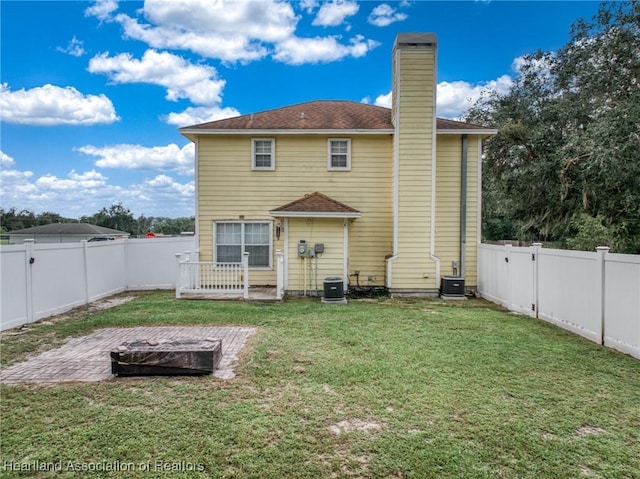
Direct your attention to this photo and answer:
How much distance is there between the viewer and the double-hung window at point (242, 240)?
11258mm

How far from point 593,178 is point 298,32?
11.9m

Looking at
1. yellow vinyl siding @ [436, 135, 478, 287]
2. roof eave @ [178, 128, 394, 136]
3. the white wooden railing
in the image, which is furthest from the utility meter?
yellow vinyl siding @ [436, 135, 478, 287]

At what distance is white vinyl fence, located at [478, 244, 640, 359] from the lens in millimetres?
5062

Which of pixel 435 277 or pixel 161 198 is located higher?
pixel 161 198

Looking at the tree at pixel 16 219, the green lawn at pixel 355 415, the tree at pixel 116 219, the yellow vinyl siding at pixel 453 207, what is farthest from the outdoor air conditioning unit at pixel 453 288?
the tree at pixel 116 219

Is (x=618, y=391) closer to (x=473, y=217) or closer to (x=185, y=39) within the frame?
(x=473, y=217)

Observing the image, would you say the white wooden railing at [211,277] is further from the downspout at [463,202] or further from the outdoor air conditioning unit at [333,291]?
the downspout at [463,202]

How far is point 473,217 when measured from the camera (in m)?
11.0

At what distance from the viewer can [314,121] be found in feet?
37.3

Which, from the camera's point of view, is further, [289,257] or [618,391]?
[289,257]

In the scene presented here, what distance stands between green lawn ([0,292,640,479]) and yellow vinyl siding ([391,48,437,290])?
4.71 metres

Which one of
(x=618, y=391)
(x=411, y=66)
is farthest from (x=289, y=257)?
(x=618, y=391)

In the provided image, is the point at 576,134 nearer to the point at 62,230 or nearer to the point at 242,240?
the point at 242,240

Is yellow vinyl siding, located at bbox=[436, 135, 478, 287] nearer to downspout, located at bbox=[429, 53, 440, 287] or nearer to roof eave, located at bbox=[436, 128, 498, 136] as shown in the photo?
roof eave, located at bbox=[436, 128, 498, 136]
